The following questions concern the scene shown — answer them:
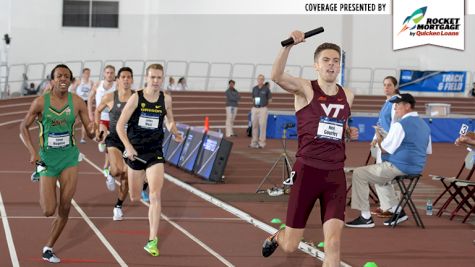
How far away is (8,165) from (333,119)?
1367 centimetres

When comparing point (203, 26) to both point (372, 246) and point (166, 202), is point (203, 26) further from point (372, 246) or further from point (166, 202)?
point (372, 246)

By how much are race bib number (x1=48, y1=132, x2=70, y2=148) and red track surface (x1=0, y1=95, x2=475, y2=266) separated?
115 cm

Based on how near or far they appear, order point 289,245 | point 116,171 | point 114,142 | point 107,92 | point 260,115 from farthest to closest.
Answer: point 260,115 < point 107,92 < point 114,142 < point 116,171 < point 289,245

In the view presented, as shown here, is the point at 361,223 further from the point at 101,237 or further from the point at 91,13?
the point at 91,13

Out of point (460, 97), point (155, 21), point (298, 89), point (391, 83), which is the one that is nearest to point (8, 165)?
point (391, 83)

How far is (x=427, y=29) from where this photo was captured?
42.4 m

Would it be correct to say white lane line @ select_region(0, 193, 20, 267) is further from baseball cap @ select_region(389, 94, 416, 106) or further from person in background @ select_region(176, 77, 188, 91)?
person in background @ select_region(176, 77, 188, 91)

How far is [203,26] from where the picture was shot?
42.9 meters

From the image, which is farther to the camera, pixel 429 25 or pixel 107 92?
pixel 429 25

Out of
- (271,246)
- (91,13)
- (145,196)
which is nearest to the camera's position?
(271,246)

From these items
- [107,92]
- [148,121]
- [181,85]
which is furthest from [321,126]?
[181,85]

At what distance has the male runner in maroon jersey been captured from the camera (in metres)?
7.62

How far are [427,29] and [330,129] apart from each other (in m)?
36.0

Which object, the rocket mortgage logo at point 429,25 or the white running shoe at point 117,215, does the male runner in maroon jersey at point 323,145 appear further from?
the rocket mortgage logo at point 429,25
